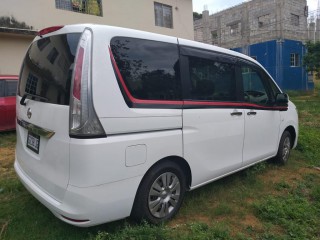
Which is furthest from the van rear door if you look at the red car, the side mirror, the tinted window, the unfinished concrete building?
the unfinished concrete building

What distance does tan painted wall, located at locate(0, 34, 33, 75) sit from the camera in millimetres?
10203

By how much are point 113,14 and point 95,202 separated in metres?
11.9

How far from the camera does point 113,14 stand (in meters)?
12.9

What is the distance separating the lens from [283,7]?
23078 mm

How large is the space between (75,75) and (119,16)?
11.7 metres

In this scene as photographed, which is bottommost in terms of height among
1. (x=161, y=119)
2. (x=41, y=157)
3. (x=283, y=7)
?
(x=41, y=157)

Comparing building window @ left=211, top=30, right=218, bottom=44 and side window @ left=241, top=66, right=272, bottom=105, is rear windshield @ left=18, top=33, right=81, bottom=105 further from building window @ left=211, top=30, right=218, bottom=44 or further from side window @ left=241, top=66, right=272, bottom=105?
building window @ left=211, top=30, right=218, bottom=44

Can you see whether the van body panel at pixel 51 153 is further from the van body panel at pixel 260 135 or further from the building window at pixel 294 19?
the building window at pixel 294 19

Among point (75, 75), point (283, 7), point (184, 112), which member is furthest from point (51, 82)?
point (283, 7)

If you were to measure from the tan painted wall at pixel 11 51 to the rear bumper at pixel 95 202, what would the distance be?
9231mm

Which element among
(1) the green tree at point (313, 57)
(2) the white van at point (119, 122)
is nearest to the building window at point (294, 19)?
(1) the green tree at point (313, 57)

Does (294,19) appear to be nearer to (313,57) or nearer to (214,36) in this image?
(313,57)

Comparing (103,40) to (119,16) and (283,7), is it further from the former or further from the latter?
(283,7)

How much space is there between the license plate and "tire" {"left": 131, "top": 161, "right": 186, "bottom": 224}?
1.04 metres
